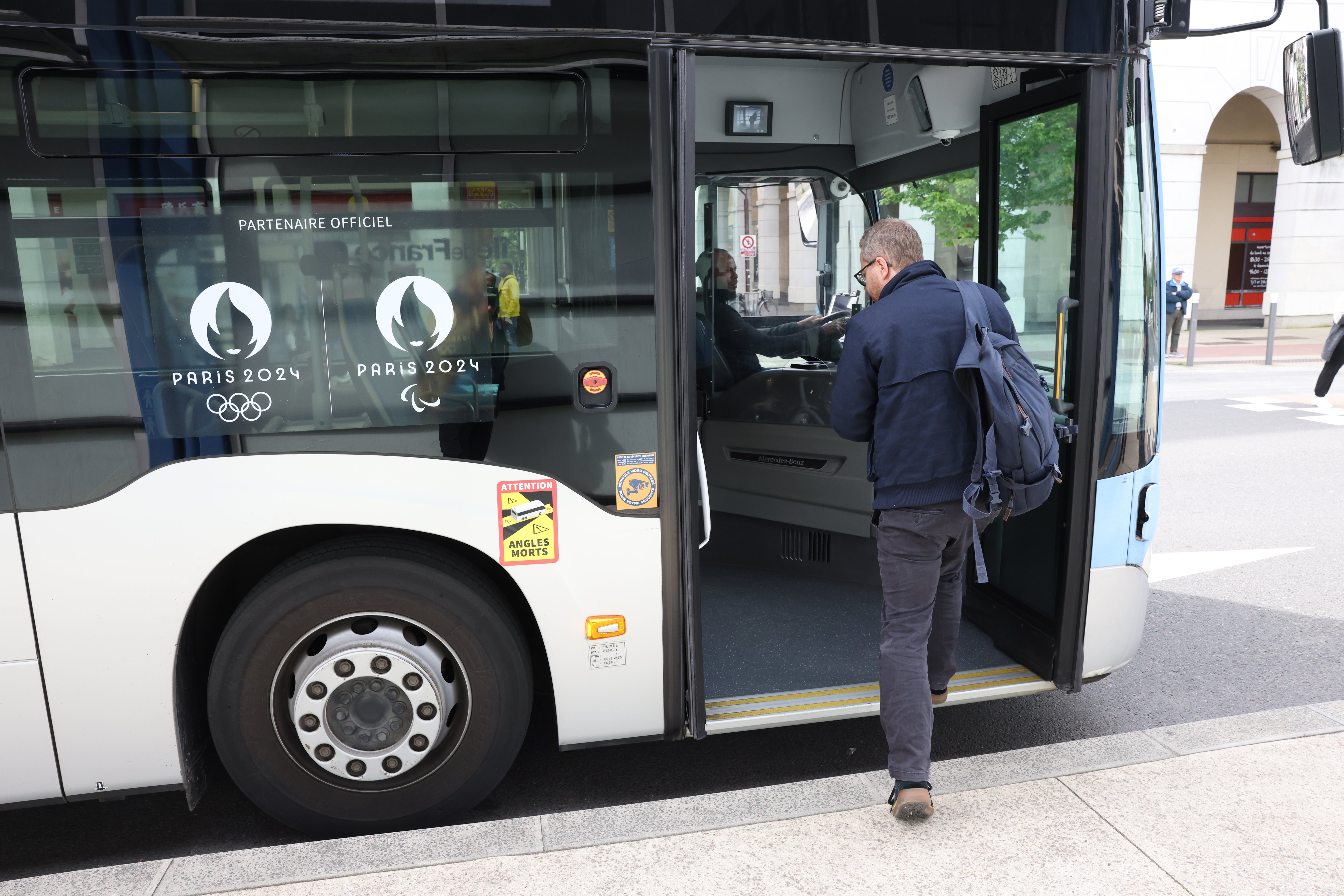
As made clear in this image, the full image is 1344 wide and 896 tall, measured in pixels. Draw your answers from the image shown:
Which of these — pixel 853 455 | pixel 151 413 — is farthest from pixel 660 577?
pixel 853 455

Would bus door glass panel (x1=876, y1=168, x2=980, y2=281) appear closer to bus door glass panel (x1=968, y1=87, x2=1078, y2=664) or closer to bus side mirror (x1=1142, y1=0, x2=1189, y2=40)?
bus door glass panel (x1=968, y1=87, x2=1078, y2=664)

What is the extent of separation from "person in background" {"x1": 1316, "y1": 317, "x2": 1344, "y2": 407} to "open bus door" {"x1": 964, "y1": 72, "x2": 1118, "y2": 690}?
1031 mm

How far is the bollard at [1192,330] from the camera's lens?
1689 centimetres

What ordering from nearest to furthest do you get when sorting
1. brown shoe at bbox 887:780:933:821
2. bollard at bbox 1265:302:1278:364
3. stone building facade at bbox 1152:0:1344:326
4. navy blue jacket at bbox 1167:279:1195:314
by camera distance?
brown shoe at bbox 887:780:933:821 → bollard at bbox 1265:302:1278:364 → navy blue jacket at bbox 1167:279:1195:314 → stone building facade at bbox 1152:0:1344:326

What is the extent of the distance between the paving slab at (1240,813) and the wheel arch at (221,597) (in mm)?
1847

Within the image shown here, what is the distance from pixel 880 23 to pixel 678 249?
938 mm

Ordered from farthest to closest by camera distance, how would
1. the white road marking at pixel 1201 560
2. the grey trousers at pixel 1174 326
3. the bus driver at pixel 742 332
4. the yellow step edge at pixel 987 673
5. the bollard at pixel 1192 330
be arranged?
the grey trousers at pixel 1174 326 < the bollard at pixel 1192 330 < the white road marking at pixel 1201 560 < the bus driver at pixel 742 332 < the yellow step edge at pixel 987 673

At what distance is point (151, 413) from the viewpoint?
2.73 m

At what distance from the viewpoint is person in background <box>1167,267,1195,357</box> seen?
1788cm

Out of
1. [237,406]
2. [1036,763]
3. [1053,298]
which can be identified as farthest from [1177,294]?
[237,406]

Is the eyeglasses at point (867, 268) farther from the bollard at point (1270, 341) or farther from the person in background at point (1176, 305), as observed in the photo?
the bollard at point (1270, 341)

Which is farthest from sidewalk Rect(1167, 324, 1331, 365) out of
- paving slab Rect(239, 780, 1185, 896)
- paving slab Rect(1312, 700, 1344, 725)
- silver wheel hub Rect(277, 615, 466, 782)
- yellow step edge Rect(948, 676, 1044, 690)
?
silver wheel hub Rect(277, 615, 466, 782)

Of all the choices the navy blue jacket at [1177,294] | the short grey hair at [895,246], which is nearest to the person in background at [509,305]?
the short grey hair at [895,246]

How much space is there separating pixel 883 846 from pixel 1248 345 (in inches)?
886
